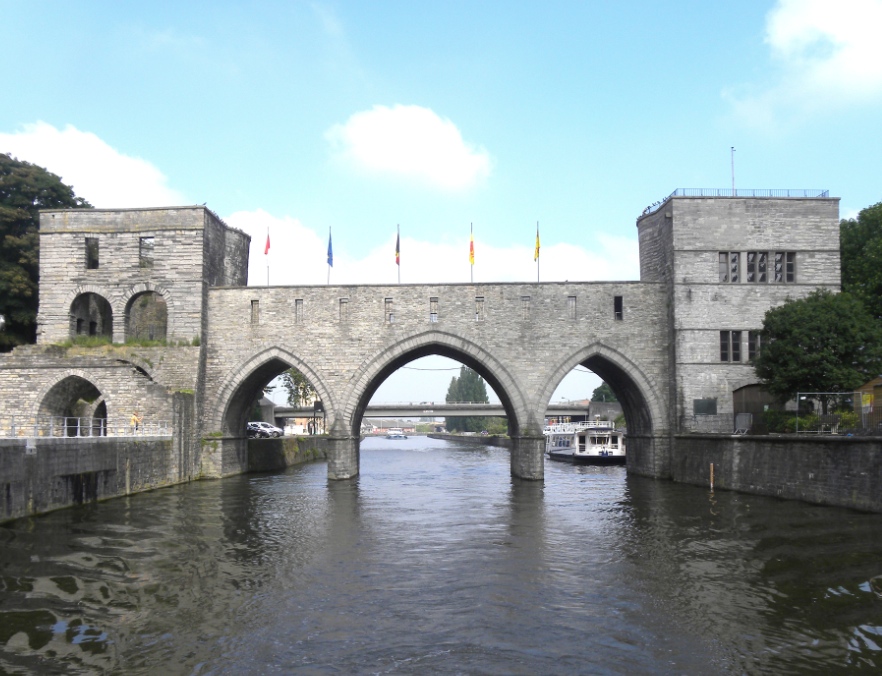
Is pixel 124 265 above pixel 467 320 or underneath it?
above

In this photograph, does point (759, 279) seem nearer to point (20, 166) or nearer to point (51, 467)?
point (51, 467)

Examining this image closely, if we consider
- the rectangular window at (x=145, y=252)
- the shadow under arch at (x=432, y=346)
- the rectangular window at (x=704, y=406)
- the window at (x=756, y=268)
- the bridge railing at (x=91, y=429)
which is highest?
the rectangular window at (x=145, y=252)

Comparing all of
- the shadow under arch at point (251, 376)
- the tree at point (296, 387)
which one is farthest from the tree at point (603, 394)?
the shadow under arch at point (251, 376)

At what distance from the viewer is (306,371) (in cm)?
3045

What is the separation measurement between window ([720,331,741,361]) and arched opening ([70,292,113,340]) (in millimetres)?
24364

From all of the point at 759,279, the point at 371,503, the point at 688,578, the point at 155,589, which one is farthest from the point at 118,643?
the point at 759,279

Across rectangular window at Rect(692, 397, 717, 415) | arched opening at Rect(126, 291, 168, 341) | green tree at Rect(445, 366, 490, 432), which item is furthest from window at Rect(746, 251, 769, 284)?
green tree at Rect(445, 366, 490, 432)

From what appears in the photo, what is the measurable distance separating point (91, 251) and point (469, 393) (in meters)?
83.9

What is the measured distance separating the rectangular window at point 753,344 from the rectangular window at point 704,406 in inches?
85.4

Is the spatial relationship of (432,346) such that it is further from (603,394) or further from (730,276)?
(603,394)

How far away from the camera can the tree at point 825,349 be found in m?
23.8

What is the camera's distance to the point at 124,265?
30.5 meters

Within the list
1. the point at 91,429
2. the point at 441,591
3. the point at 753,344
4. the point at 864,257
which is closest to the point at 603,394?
the point at 864,257

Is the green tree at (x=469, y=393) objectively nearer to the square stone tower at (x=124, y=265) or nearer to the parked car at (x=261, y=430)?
the parked car at (x=261, y=430)
